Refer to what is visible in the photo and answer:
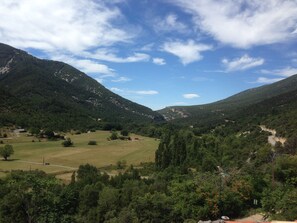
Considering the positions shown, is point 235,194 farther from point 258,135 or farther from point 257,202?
point 258,135

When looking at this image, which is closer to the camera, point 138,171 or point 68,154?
point 138,171

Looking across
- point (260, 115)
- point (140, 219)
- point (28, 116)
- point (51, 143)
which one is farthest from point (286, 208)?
point (28, 116)

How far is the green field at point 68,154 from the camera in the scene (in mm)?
90312

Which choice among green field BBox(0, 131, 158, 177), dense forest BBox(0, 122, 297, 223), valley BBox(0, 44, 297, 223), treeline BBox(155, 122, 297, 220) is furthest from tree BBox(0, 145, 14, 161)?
dense forest BBox(0, 122, 297, 223)

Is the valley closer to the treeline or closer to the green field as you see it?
the treeline

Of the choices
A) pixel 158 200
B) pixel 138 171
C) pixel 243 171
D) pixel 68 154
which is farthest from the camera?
pixel 68 154

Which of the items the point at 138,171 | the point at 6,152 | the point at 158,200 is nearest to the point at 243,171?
the point at 158,200

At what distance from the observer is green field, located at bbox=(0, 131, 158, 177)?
90312 millimetres

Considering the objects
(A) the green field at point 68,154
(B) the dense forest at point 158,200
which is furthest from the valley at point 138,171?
(A) the green field at point 68,154

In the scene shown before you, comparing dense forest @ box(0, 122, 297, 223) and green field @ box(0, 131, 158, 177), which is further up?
green field @ box(0, 131, 158, 177)

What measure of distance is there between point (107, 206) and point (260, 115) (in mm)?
121404

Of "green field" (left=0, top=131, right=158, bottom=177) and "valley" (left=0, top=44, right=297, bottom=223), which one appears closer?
"valley" (left=0, top=44, right=297, bottom=223)

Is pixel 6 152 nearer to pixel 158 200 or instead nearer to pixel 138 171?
pixel 138 171

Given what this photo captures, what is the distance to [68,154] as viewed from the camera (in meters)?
109
